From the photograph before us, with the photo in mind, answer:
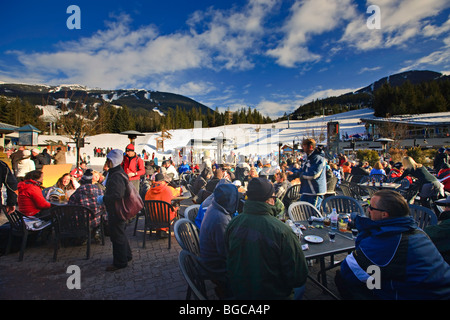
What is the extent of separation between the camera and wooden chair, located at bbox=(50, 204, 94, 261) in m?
3.83

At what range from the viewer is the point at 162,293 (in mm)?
2922

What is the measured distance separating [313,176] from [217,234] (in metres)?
2.86

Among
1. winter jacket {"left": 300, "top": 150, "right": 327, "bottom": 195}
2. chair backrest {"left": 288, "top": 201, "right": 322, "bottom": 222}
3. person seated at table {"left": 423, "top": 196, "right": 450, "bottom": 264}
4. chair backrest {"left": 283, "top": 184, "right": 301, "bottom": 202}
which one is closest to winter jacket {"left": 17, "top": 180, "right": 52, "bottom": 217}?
chair backrest {"left": 288, "top": 201, "right": 322, "bottom": 222}

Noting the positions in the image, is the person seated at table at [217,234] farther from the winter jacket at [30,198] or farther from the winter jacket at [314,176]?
the winter jacket at [30,198]

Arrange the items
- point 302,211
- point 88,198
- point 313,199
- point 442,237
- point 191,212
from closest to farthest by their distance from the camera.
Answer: point 442,237
point 302,211
point 191,212
point 88,198
point 313,199

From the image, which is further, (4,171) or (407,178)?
(407,178)

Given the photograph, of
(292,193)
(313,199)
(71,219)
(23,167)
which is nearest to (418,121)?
(292,193)

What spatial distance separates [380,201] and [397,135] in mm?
41409

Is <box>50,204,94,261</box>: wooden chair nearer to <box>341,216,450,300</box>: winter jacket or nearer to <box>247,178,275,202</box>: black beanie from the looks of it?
<box>247,178,275,202</box>: black beanie

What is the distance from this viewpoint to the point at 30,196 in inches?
161

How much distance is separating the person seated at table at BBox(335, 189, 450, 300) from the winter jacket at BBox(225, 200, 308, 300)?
0.65 meters

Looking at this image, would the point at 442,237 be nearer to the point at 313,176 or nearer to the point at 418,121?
the point at 313,176
